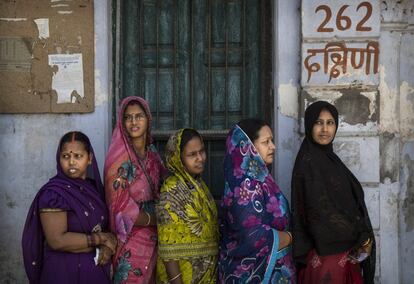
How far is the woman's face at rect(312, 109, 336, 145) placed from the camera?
156 inches

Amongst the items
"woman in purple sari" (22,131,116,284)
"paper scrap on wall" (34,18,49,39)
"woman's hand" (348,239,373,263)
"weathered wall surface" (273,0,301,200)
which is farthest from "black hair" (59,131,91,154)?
"woman's hand" (348,239,373,263)

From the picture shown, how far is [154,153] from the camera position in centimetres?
412

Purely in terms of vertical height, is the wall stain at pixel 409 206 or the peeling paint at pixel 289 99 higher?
the peeling paint at pixel 289 99

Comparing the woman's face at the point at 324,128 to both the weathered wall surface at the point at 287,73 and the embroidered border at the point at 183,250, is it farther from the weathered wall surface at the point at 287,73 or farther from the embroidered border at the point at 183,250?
the embroidered border at the point at 183,250

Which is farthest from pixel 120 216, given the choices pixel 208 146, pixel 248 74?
pixel 248 74

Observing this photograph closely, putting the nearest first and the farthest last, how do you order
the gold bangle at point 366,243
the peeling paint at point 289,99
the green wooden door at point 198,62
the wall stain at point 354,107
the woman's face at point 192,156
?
the woman's face at point 192,156, the gold bangle at point 366,243, the wall stain at point 354,107, the peeling paint at point 289,99, the green wooden door at point 198,62

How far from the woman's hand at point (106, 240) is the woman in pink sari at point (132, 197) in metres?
0.06

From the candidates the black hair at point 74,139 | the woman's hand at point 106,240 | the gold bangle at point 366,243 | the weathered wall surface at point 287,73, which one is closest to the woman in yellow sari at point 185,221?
the woman's hand at point 106,240

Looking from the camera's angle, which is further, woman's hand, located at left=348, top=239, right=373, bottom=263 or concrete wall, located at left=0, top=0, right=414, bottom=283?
concrete wall, located at left=0, top=0, right=414, bottom=283

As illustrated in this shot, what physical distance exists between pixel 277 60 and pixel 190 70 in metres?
0.64

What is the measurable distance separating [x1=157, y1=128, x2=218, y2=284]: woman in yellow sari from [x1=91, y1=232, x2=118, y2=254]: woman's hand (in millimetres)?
266

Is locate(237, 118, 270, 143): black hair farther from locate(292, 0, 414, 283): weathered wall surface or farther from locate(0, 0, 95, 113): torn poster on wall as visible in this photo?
locate(0, 0, 95, 113): torn poster on wall

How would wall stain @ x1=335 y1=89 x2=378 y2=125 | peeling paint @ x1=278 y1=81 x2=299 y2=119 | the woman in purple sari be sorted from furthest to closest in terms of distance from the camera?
peeling paint @ x1=278 y1=81 x2=299 y2=119
wall stain @ x1=335 y1=89 x2=378 y2=125
the woman in purple sari

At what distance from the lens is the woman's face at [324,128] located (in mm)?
3952
